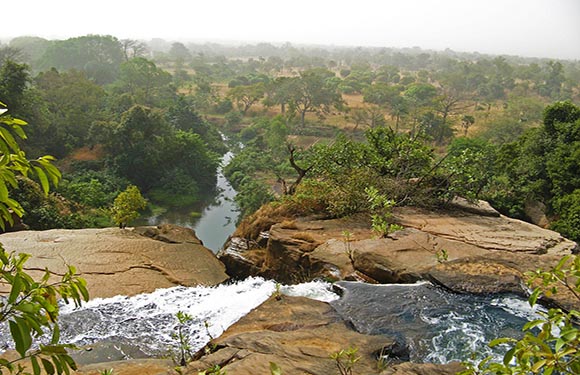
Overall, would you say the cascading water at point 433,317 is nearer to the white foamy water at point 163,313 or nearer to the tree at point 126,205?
the white foamy water at point 163,313

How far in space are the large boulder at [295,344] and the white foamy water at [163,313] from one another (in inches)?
36.4

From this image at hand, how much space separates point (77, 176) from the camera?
21.7 metres

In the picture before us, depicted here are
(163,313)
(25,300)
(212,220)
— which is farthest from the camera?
(212,220)

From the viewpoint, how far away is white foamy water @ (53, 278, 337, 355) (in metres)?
6.54

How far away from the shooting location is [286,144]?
16.8 meters

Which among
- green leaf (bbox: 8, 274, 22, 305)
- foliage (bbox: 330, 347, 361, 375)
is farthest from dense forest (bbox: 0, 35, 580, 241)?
green leaf (bbox: 8, 274, 22, 305)

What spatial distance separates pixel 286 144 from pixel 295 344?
12.3 metres

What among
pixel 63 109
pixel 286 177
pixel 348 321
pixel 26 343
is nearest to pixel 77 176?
pixel 63 109

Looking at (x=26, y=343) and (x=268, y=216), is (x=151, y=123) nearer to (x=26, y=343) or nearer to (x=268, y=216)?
(x=268, y=216)

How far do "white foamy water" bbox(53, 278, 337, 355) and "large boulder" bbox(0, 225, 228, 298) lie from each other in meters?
0.53

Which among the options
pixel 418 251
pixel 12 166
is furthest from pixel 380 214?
pixel 12 166

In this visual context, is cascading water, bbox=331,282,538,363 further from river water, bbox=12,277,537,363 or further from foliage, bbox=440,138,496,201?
foliage, bbox=440,138,496,201

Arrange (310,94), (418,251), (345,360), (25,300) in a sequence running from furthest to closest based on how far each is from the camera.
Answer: (310,94)
(418,251)
(345,360)
(25,300)

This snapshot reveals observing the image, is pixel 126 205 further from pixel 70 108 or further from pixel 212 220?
pixel 70 108
